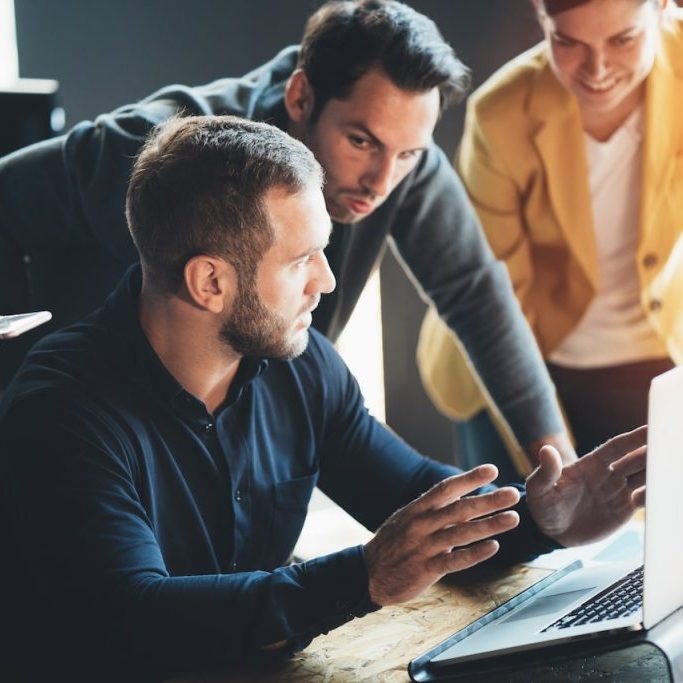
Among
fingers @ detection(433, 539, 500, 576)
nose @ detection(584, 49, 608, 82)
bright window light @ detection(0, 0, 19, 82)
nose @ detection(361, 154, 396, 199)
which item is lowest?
fingers @ detection(433, 539, 500, 576)

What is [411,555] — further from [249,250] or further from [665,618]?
[249,250]

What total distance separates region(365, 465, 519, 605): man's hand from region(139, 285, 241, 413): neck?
0.40 metres

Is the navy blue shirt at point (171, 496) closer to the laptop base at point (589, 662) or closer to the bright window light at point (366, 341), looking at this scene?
the laptop base at point (589, 662)

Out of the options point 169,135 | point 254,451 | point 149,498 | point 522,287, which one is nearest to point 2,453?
point 149,498

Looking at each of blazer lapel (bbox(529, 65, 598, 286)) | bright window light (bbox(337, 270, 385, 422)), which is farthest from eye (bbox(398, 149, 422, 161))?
bright window light (bbox(337, 270, 385, 422))

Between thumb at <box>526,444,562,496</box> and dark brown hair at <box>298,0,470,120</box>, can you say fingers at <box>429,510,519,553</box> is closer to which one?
thumb at <box>526,444,562,496</box>

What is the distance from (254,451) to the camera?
165 cm

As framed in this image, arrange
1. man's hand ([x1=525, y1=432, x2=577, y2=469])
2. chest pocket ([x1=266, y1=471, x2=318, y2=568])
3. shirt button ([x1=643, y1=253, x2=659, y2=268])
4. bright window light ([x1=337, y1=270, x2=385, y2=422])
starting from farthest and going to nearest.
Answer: bright window light ([x1=337, y1=270, x2=385, y2=422])
shirt button ([x1=643, y1=253, x2=659, y2=268])
man's hand ([x1=525, y1=432, x2=577, y2=469])
chest pocket ([x1=266, y1=471, x2=318, y2=568])

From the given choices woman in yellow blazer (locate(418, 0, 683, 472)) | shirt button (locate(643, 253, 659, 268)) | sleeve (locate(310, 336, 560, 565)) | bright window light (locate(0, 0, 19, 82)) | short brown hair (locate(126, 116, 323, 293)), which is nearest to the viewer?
short brown hair (locate(126, 116, 323, 293))

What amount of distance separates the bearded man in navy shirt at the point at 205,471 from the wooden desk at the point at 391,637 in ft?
0.11

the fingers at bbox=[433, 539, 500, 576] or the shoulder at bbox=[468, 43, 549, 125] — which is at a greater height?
the shoulder at bbox=[468, 43, 549, 125]

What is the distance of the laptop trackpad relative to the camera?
56.7 inches

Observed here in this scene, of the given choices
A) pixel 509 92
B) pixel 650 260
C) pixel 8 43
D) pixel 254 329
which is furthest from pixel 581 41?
pixel 8 43

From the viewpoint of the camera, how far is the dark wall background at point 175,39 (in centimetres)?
295
